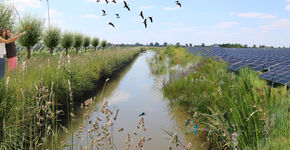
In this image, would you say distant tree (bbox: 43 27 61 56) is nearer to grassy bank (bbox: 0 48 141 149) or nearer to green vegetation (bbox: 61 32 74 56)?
green vegetation (bbox: 61 32 74 56)

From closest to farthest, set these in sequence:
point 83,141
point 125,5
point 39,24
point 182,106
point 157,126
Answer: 1. point 125,5
2. point 83,141
3. point 157,126
4. point 182,106
5. point 39,24

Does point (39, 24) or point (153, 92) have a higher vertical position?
point (39, 24)

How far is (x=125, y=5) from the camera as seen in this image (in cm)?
186

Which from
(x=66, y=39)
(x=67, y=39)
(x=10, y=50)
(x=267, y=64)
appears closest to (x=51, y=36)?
(x=66, y=39)

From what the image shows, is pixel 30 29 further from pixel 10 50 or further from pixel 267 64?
pixel 267 64

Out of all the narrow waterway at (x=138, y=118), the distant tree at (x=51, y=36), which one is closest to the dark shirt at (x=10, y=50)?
the narrow waterway at (x=138, y=118)

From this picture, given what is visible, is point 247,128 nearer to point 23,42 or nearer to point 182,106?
point 182,106

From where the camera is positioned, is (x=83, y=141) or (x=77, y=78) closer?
(x=83, y=141)

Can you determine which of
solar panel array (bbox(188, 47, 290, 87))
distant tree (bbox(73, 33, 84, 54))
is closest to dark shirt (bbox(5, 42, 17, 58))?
solar panel array (bbox(188, 47, 290, 87))

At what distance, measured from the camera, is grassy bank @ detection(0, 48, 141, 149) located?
284cm

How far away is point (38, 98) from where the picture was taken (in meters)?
3.29

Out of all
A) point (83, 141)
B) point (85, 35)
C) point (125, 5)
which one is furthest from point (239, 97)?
point (85, 35)

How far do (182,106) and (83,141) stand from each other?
2.87m

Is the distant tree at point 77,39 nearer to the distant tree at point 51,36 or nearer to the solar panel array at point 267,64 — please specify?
the distant tree at point 51,36
